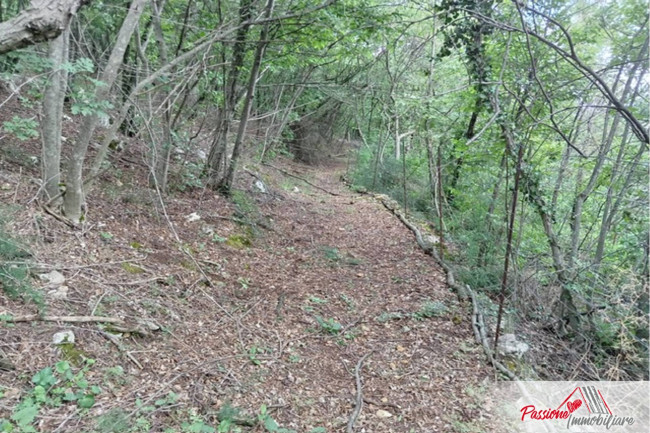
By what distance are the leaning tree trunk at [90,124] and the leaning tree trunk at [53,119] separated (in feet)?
0.41

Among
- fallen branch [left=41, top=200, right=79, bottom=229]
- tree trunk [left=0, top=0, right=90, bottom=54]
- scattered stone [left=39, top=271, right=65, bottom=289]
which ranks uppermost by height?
tree trunk [left=0, top=0, right=90, bottom=54]

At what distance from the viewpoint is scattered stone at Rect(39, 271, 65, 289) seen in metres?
2.91

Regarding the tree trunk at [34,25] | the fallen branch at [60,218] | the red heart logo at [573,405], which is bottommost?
the fallen branch at [60,218]

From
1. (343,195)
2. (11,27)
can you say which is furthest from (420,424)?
(343,195)

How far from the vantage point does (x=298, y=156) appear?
16.8 metres

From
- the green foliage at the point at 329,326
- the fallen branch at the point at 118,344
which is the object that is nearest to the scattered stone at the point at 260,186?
the green foliage at the point at 329,326

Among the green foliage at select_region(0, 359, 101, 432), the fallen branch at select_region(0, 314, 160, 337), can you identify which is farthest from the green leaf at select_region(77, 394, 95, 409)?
the fallen branch at select_region(0, 314, 160, 337)

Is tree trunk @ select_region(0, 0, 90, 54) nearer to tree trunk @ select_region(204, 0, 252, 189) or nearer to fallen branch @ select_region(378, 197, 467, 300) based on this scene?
tree trunk @ select_region(204, 0, 252, 189)

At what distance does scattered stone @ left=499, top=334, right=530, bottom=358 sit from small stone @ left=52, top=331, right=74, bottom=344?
3523 millimetres

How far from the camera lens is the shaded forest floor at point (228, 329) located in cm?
232

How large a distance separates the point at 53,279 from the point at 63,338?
30.8 inches

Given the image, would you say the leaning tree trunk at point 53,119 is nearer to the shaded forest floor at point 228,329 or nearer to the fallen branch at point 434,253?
the shaded forest floor at point 228,329

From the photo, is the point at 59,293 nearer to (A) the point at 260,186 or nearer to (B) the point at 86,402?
(B) the point at 86,402

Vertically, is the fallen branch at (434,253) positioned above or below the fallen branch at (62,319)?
above
